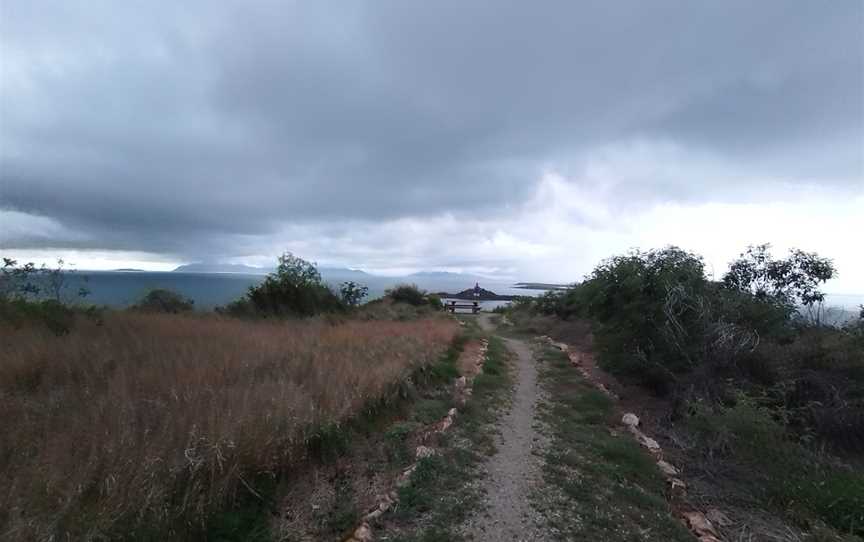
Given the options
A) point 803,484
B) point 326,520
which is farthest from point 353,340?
point 803,484

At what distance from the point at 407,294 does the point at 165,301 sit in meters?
18.0

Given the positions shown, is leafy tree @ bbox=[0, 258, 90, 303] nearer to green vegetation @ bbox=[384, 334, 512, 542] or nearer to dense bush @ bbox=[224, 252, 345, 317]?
dense bush @ bbox=[224, 252, 345, 317]

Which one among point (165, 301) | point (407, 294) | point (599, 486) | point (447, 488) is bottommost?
point (599, 486)

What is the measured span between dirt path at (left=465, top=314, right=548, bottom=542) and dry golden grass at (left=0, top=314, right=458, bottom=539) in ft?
5.96

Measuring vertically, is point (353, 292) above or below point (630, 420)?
above

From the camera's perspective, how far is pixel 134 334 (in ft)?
26.2

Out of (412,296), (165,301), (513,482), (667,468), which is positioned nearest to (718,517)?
(667,468)

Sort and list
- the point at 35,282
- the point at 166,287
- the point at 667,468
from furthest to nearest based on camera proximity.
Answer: the point at 166,287 → the point at 35,282 → the point at 667,468

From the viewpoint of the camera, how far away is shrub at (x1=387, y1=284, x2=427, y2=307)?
3315 cm

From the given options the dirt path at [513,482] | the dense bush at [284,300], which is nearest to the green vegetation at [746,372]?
the dirt path at [513,482]

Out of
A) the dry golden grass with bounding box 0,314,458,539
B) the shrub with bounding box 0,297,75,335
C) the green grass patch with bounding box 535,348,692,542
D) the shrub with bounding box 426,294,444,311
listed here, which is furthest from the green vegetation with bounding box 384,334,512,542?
the shrub with bounding box 426,294,444,311

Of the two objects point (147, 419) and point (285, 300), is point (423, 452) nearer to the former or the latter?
point (147, 419)

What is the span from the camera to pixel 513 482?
435cm

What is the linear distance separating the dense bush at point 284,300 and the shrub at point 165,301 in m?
2.88
